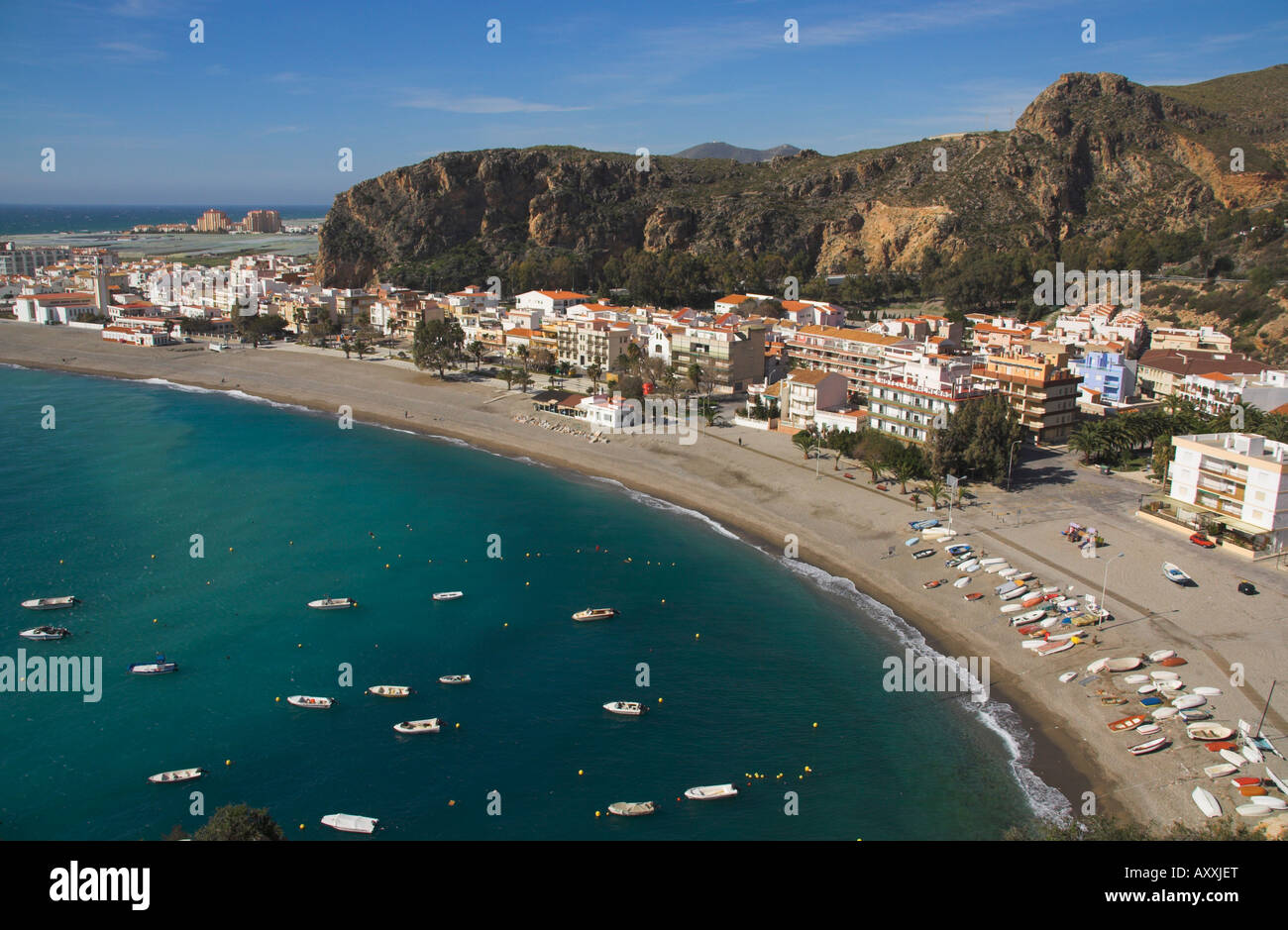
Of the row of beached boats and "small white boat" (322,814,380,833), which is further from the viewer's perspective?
the row of beached boats

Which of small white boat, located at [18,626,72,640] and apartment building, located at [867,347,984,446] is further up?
apartment building, located at [867,347,984,446]

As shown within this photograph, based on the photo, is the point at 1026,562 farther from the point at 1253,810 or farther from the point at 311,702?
the point at 311,702

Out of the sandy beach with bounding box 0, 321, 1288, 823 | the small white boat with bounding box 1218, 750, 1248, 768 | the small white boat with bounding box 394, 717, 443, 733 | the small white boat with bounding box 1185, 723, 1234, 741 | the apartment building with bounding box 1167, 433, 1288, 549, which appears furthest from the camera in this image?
the apartment building with bounding box 1167, 433, 1288, 549

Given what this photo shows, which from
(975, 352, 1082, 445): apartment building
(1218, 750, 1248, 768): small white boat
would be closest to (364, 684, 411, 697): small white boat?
(1218, 750, 1248, 768): small white boat

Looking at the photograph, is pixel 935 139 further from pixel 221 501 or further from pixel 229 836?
pixel 229 836

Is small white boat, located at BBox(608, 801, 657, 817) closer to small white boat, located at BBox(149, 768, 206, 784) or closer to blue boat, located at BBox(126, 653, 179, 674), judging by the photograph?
small white boat, located at BBox(149, 768, 206, 784)

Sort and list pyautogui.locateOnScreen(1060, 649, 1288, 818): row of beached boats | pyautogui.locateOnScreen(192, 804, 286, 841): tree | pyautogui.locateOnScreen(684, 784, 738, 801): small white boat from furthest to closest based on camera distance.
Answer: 1. pyautogui.locateOnScreen(684, 784, 738, 801): small white boat
2. pyautogui.locateOnScreen(1060, 649, 1288, 818): row of beached boats
3. pyautogui.locateOnScreen(192, 804, 286, 841): tree

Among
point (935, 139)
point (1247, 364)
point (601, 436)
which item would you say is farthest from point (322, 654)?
point (935, 139)
